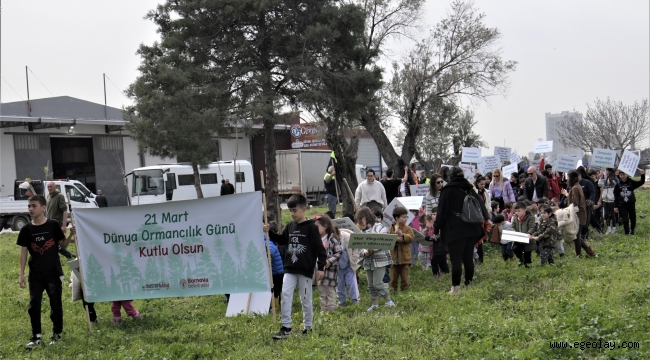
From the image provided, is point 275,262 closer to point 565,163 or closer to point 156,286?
point 156,286

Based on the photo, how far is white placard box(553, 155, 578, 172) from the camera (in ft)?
67.1

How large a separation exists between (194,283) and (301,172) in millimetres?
31872

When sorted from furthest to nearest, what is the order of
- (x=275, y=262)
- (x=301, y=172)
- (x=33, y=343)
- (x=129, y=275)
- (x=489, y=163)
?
(x=301, y=172)
(x=489, y=163)
(x=275, y=262)
(x=129, y=275)
(x=33, y=343)

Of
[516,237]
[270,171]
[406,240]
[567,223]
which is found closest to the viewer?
[406,240]

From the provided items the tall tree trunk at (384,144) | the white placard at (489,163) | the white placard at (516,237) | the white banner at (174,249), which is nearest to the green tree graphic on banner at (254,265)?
the white banner at (174,249)

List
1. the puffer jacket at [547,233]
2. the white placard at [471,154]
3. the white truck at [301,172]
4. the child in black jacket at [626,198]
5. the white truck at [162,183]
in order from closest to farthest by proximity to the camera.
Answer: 1. the puffer jacket at [547,233]
2. the child in black jacket at [626,198]
3. the white placard at [471,154]
4. the white truck at [162,183]
5. the white truck at [301,172]

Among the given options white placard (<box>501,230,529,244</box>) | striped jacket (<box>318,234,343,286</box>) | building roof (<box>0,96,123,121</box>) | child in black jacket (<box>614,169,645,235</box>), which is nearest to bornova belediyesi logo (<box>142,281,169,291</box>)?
striped jacket (<box>318,234,343,286</box>)

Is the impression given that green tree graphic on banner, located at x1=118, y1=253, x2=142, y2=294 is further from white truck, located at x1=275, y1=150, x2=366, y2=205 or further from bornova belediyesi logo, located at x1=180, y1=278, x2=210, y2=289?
white truck, located at x1=275, y1=150, x2=366, y2=205

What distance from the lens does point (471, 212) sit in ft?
31.1

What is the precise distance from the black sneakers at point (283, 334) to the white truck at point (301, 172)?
31635 millimetres

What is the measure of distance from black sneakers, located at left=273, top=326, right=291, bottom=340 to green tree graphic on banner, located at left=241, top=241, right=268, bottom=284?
2.77 feet

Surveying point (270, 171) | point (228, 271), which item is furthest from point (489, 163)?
point (228, 271)

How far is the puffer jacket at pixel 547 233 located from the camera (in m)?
11.4

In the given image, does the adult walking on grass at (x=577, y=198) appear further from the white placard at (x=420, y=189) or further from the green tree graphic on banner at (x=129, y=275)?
the green tree graphic on banner at (x=129, y=275)
